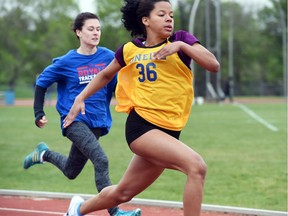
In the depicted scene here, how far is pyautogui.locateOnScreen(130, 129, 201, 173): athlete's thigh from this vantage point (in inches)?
204

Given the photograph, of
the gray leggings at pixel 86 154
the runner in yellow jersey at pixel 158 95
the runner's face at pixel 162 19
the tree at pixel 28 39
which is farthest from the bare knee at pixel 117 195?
the tree at pixel 28 39

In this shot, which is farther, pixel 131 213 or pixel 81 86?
pixel 81 86

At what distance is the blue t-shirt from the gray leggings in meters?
0.16

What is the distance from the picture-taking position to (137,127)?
5516mm

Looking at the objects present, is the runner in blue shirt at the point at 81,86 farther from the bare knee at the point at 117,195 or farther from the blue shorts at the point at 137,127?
the blue shorts at the point at 137,127

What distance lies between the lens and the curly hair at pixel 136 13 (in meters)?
5.68

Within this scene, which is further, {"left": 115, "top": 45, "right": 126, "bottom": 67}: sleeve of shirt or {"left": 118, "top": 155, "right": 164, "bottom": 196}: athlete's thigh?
{"left": 115, "top": 45, "right": 126, "bottom": 67}: sleeve of shirt

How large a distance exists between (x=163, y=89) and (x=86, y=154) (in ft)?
5.79

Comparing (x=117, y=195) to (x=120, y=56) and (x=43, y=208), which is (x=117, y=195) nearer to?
(x=120, y=56)

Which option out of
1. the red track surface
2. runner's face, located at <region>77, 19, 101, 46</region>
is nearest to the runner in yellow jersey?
runner's face, located at <region>77, 19, 101, 46</region>

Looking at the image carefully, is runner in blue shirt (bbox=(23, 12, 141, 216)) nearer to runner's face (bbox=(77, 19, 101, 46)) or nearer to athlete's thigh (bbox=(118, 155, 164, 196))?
runner's face (bbox=(77, 19, 101, 46))

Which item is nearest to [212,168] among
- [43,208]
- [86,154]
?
[43,208]

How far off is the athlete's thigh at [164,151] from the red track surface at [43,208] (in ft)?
8.66

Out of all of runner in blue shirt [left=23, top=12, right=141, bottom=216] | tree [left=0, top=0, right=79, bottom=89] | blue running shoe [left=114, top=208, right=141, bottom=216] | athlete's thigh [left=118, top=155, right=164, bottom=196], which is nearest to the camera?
athlete's thigh [left=118, top=155, right=164, bottom=196]
